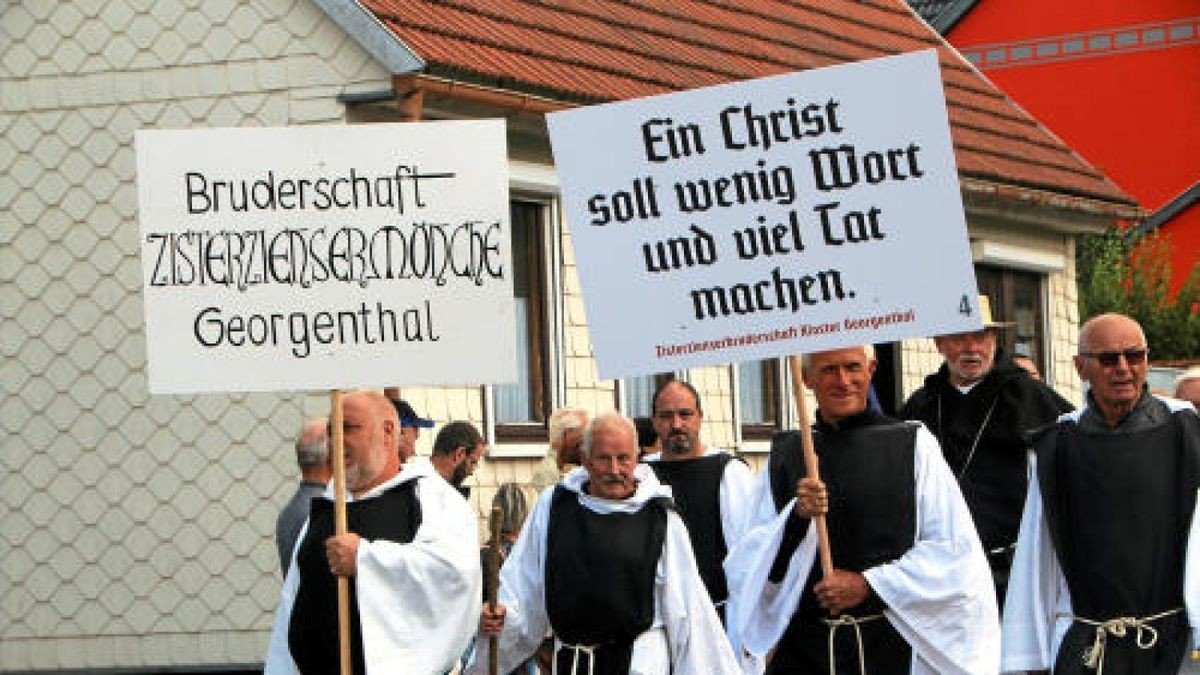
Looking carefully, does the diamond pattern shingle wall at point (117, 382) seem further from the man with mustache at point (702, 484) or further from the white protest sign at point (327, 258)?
the white protest sign at point (327, 258)

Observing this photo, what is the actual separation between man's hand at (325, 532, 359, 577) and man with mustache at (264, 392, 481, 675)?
0.02 meters

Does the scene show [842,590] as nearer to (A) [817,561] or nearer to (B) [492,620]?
(A) [817,561]

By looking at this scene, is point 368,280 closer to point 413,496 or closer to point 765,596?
point 413,496

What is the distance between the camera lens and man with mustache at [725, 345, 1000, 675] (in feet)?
32.4

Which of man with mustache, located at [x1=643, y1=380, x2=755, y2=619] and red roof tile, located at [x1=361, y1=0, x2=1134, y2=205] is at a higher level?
red roof tile, located at [x1=361, y1=0, x2=1134, y2=205]

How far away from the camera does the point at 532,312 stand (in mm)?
17625

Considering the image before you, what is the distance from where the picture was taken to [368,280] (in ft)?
33.1

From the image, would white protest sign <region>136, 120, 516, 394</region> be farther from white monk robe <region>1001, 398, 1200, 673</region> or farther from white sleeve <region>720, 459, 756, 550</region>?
A: white sleeve <region>720, 459, 756, 550</region>

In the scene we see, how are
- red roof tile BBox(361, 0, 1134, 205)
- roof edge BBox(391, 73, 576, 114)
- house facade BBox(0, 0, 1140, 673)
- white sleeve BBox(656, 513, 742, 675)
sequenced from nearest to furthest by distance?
white sleeve BBox(656, 513, 742, 675) < roof edge BBox(391, 73, 576, 114) < house facade BBox(0, 0, 1140, 673) < red roof tile BBox(361, 0, 1134, 205)

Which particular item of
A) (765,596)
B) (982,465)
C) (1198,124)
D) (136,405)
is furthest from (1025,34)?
(765,596)

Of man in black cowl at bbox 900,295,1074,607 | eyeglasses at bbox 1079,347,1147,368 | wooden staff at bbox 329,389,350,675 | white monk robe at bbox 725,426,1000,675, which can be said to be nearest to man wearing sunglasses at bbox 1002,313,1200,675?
eyeglasses at bbox 1079,347,1147,368

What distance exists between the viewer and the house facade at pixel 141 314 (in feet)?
53.5

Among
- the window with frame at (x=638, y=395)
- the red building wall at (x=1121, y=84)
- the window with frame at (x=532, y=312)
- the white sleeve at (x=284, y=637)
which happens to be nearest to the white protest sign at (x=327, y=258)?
the white sleeve at (x=284, y=637)

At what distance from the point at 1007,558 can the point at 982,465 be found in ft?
1.29
